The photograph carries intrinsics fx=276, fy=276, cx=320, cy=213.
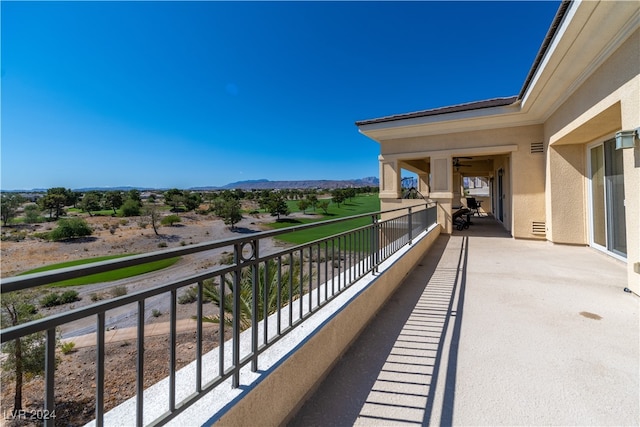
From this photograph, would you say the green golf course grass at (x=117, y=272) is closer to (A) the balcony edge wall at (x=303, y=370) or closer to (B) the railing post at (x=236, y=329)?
(B) the railing post at (x=236, y=329)

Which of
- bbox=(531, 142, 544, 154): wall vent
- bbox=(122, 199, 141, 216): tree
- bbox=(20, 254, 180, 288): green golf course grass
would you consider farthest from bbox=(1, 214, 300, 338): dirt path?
bbox=(531, 142, 544, 154): wall vent

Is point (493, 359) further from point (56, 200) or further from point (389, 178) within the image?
point (56, 200)

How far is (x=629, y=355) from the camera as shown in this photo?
228cm

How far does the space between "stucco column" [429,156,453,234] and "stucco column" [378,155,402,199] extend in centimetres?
127

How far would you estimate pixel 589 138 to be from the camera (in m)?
5.80

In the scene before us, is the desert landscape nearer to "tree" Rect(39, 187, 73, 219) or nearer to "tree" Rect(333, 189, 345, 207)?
"tree" Rect(39, 187, 73, 219)

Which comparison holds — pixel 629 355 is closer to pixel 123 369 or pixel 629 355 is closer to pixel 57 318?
pixel 57 318

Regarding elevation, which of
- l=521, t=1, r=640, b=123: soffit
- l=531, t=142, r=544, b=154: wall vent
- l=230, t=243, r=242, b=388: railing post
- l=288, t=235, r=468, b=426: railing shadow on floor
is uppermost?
l=521, t=1, r=640, b=123: soffit

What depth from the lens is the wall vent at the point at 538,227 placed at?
7.62m

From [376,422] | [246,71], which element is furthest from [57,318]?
A: [246,71]

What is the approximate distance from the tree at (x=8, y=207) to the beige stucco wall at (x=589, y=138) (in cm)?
5356

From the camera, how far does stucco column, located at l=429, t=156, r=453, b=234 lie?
353 inches

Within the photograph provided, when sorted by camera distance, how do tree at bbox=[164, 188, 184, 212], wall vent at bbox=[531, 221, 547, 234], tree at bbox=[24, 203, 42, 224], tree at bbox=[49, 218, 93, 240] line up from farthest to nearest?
tree at bbox=[164, 188, 184, 212]
tree at bbox=[24, 203, 42, 224]
tree at bbox=[49, 218, 93, 240]
wall vent at bbox=[531, 221, 547, 234]

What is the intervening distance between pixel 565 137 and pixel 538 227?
2.77 metres
